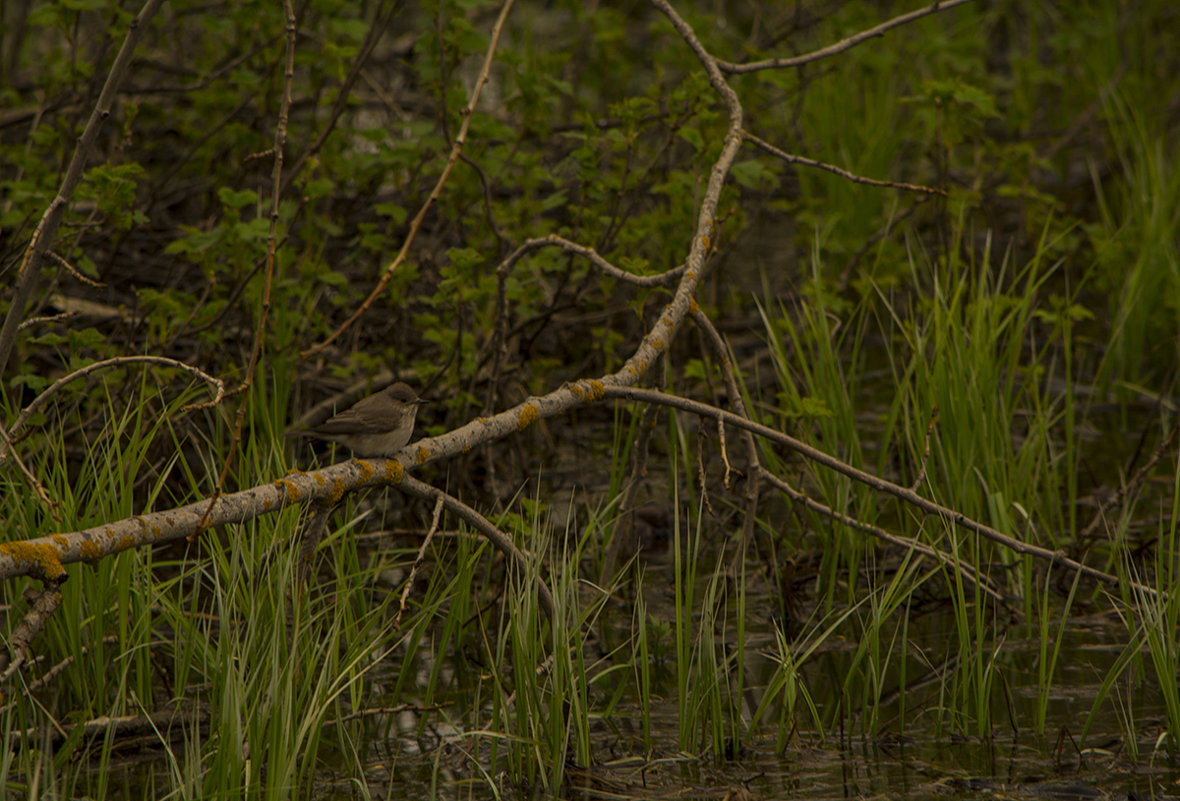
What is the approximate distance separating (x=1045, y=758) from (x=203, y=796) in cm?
239

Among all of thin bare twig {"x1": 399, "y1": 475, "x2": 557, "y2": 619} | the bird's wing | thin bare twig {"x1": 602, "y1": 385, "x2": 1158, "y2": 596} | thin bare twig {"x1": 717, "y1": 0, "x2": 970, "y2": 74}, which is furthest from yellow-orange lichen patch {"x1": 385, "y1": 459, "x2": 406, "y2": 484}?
thin bare twig {"x1": 717, "y1": 0, "x2": 970, "y2": 74}

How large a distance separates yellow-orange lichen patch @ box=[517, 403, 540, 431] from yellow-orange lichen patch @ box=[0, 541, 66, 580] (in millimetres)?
1288

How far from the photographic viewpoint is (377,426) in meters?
3.71

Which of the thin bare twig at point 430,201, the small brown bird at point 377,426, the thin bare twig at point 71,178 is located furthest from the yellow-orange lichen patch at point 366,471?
the thin bare twig at point 71,178

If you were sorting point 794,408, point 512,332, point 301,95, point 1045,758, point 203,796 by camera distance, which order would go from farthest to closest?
point 301,95 → point 512,332 → point 794,408 → point 1045,758 → point 203,796

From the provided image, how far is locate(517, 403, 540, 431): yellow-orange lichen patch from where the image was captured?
348cm

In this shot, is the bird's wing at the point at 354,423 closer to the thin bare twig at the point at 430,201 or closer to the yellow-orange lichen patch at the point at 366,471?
the thin bare twig at the point at 430,201

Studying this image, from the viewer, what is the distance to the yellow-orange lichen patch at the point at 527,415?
11.4 feet

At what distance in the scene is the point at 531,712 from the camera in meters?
3.29

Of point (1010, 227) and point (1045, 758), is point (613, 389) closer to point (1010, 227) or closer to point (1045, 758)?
point (1045, 758)

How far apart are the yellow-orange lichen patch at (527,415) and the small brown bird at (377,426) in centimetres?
37

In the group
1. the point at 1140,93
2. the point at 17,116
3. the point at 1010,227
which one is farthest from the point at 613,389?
the point at 1140,93

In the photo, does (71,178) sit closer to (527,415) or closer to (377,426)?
(377,426)

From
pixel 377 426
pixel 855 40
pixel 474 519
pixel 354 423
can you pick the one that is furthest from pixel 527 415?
pixel 855 40
